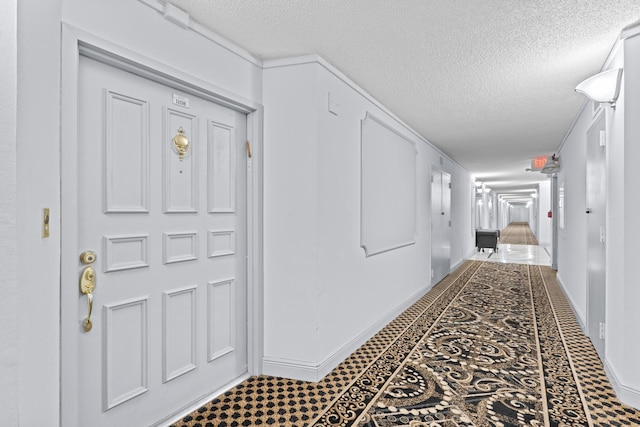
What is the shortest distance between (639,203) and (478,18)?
155cm

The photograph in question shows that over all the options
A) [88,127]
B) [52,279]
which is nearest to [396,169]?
[88,127]

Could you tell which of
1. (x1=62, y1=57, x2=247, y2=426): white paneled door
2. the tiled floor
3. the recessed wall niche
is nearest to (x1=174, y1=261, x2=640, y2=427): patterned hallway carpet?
(x1=62, y1=57, x2=247, y2=426): white paneled door

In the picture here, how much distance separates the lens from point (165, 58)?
2131 millimetres

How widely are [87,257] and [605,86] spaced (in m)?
3.36

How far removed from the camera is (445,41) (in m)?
2.60

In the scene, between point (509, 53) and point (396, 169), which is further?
point (396, 169)

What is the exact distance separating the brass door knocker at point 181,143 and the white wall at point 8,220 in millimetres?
871

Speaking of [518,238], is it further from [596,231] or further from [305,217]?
[305,217]

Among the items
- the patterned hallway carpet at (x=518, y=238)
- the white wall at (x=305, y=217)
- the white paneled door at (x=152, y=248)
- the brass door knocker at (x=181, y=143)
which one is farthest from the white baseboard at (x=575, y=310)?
the patterned hallway carpet at (x=518, y=238)

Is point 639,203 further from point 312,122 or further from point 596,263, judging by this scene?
point 312,122

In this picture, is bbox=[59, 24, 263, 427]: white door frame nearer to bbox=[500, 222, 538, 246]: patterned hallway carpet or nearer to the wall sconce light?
the wall sconce light

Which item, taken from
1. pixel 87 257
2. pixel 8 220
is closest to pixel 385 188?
pixel 87 257

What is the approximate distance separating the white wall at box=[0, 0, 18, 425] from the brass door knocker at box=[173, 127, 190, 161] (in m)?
0.87

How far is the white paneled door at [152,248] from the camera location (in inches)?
72.0
